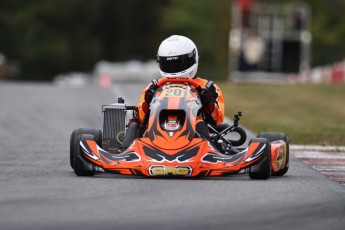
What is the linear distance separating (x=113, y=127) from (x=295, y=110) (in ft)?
50.2

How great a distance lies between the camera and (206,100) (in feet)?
38.3

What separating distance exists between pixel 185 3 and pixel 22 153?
90.1 m

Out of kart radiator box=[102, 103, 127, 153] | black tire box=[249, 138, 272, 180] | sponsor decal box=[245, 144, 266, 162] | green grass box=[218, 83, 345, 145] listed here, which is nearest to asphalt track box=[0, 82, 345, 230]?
black tire box=[249, 138, 272, 180]

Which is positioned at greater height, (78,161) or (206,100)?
(206,100)

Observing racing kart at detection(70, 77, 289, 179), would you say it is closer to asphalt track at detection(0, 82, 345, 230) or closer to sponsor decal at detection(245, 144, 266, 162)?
sponsor decal at detection(245, 144, 266, 162)

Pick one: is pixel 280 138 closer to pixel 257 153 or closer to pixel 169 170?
pixel 257 153

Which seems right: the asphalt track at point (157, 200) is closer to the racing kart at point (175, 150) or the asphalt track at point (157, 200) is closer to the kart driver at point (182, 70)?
the racing kart at point (175, 150)

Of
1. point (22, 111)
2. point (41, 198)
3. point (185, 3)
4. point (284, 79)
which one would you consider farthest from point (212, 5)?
point (41, 198)

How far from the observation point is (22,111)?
879 inches

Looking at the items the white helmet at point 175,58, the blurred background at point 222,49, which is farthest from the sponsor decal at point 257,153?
→ the blurred background at point 222,49


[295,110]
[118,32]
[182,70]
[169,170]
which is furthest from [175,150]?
[118,32]

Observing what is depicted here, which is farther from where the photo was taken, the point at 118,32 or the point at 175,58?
the point at 118,32

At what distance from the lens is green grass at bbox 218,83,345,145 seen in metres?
18.5

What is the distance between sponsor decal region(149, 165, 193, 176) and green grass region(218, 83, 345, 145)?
599 centimetres
